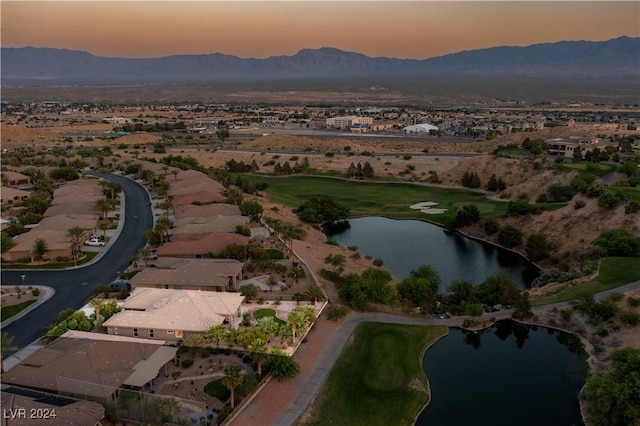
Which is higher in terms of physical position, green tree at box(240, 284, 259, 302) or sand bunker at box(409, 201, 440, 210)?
green tree at box(240, 284, 259, 302)

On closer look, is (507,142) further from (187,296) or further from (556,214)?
(187,296)

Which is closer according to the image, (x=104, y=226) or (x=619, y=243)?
(x=619, y=243)

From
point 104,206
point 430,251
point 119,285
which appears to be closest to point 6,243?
point 104,206

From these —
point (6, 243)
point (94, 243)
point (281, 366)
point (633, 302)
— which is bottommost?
point (281, 366)

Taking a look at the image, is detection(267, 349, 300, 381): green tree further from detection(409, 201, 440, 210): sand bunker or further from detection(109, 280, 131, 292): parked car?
detection(409, 201, 440, 210): sand bunker

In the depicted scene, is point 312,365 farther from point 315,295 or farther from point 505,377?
point 505,377

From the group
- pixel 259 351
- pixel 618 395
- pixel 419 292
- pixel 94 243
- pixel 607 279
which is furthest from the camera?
pixel 94 243

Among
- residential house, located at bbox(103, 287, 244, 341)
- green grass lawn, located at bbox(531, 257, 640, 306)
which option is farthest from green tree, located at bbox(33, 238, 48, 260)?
green grass lawn, located at bbox(531, 257, 640, 306)
